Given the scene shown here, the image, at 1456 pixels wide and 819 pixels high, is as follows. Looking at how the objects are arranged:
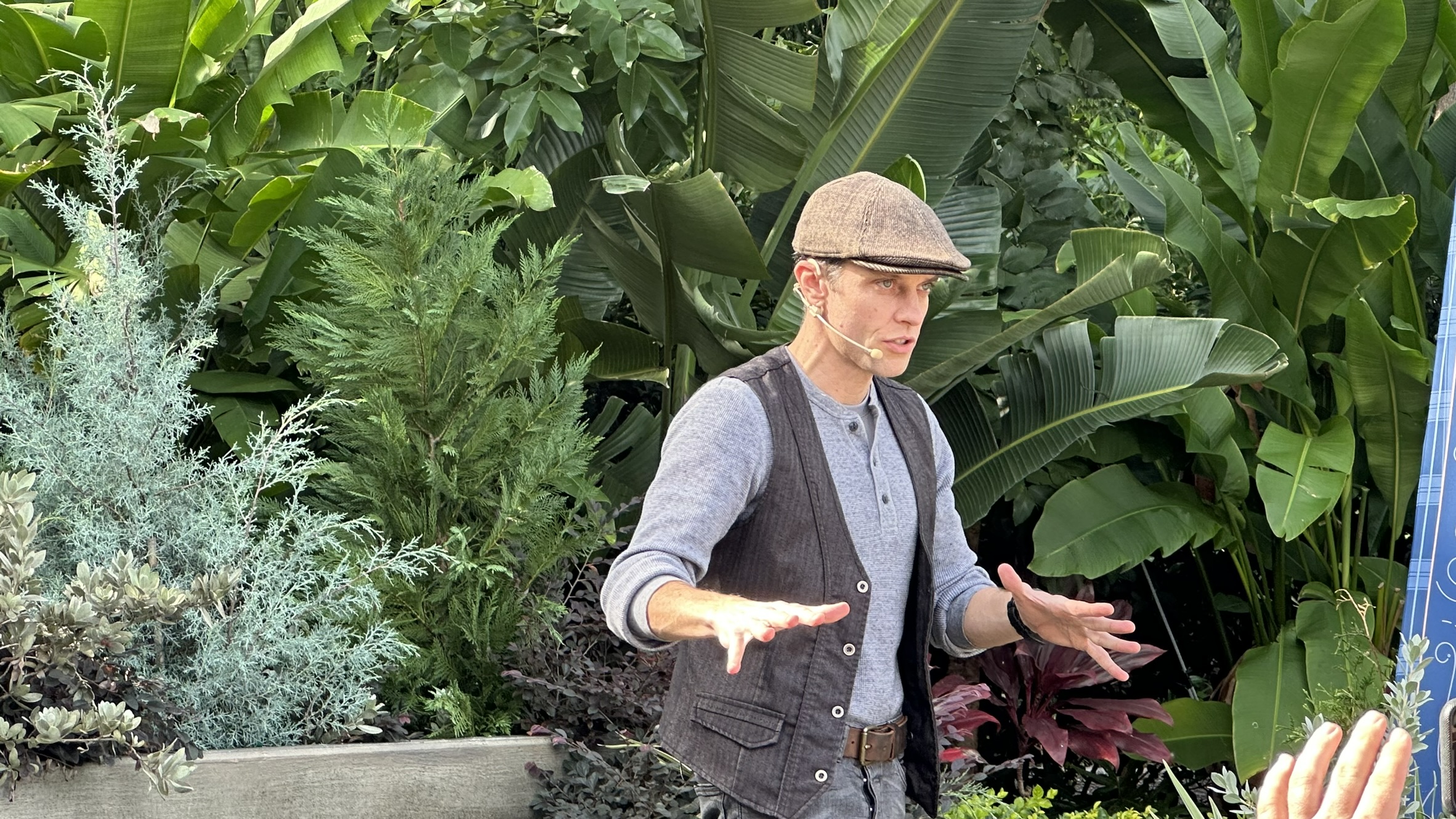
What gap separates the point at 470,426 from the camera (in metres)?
4.52

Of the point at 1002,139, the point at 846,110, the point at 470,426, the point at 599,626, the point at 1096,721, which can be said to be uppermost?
the point at 846,110

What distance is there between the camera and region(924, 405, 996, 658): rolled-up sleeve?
2586 millimetres

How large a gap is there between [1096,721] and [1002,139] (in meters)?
2.91

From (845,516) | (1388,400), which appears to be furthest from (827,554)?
(1388,400)

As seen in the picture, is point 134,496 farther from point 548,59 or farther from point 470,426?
point 548,59

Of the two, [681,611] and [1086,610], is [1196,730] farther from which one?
[681,611]

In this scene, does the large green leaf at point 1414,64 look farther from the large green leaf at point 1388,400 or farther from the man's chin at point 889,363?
the man's chin at point 889,363

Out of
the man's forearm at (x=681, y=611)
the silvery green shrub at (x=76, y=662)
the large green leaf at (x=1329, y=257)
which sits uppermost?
the man's forearm at (x=681, y=611)

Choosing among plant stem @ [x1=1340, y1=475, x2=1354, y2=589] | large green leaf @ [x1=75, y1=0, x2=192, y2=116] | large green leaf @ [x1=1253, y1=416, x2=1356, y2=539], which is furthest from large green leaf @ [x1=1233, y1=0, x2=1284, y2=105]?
large green leaf @ [x1=75, y1=0, x2=192, y2=116]

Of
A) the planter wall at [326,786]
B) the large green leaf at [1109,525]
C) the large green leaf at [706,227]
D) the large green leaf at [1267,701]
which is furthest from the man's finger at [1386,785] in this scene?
the large green leaf at [1267,701]

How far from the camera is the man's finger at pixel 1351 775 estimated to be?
117 centimetres

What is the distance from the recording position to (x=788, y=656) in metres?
2.29

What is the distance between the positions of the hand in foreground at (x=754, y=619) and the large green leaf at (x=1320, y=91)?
3.77 metres

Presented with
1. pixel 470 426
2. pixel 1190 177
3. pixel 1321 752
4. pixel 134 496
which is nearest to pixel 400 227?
pixel 470 426
